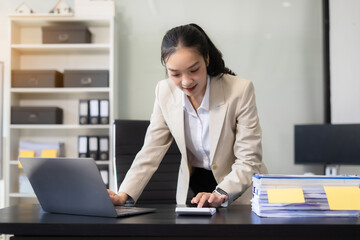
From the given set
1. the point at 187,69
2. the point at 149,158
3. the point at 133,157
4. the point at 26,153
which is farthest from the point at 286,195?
the point at 26,153

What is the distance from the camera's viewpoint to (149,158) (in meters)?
1.81

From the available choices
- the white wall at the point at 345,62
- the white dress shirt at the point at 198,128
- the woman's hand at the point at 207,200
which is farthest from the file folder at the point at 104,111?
the woman's hand at the point at 207,200

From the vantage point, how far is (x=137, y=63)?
161 inches

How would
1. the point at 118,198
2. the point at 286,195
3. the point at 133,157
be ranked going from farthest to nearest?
1. the point at 133,157
2. the point at 118,198
3. the point at 286,195

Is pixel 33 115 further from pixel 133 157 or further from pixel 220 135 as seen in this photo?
pixel 220 135

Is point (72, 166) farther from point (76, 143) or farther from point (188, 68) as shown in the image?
point (76, 143)

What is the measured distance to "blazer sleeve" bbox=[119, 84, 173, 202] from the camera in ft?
5.51

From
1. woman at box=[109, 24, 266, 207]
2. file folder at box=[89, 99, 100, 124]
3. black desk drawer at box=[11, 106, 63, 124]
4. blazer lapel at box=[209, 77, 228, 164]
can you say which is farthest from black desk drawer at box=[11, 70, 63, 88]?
blazer lapel at box=[209, 77, 228, 164]

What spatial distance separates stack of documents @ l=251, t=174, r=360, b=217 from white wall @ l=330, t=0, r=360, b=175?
2.39 m

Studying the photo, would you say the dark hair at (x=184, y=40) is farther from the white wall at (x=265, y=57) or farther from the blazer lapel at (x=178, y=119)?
the white wall at (x=265, y=57)

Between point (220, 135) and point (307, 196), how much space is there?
534mm

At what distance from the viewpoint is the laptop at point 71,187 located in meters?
1.24
